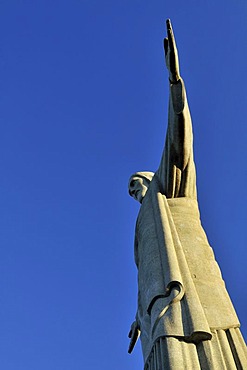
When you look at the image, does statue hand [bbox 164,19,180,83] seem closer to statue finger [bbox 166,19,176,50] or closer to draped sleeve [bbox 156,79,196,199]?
statue finger [bbox 166,19,176,50]

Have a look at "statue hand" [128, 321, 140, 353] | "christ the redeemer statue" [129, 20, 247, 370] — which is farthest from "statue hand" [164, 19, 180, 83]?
"statue hand" [128, 321, 140, 353]

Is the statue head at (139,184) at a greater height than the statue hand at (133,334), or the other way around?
the statue head at (139,184)

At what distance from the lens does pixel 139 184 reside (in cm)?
910

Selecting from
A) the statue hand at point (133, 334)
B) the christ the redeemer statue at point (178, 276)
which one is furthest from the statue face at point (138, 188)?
the statue hand at point (133, 334)

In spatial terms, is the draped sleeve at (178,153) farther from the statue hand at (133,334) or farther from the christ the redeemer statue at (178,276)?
the statue hand at (133,334)

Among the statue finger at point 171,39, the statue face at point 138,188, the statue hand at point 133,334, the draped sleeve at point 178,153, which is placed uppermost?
the statue finger at point 171,39

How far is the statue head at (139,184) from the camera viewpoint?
8904 mm

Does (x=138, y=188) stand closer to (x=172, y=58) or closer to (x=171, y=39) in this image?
(x=172, y=58)

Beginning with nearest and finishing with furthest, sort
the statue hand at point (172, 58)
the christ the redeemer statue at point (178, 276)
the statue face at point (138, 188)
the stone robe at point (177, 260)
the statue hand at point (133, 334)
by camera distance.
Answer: the christ the redeemer statue at point (178, 276) < the stone robe at point (177, 260) < the statue hand at point (172, 58) < the statue hand at point (133, 334) < the statue face at point (138, 188)

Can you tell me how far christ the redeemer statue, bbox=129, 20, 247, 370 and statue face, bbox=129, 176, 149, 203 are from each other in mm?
191

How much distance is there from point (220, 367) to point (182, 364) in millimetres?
392

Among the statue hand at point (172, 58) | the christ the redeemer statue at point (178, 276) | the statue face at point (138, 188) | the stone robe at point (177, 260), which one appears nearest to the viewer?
the christ the redeemer statue at point (178, 276)

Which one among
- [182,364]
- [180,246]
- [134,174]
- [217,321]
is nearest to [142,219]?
[180,246]

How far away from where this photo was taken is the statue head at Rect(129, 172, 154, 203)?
8.90 m
